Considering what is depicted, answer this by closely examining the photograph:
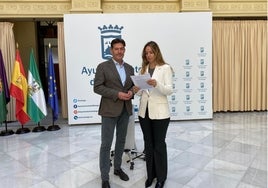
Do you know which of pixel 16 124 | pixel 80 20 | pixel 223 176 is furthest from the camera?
pixel 16 124

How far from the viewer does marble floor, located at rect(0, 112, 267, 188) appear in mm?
3189

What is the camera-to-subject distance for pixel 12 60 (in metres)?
6.52

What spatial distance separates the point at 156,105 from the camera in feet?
9.01

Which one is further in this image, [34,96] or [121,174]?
[34,96]

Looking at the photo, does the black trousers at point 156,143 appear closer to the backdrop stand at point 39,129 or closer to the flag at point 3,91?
the backdrop stand at point 39,129

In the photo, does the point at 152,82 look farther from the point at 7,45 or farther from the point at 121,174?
the point at 7,45

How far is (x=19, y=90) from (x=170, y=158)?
3200 mm

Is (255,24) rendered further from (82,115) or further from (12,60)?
(12,60)

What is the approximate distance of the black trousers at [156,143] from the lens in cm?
279

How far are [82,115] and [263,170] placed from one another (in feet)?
12.1

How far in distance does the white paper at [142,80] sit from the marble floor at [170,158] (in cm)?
116

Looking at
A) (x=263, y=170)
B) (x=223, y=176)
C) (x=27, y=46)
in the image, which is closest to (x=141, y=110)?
(x=223, y=176)

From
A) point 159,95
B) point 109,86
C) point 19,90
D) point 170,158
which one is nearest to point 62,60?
point 19,90

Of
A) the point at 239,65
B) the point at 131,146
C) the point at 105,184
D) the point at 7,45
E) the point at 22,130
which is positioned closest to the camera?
the point at 105,184
